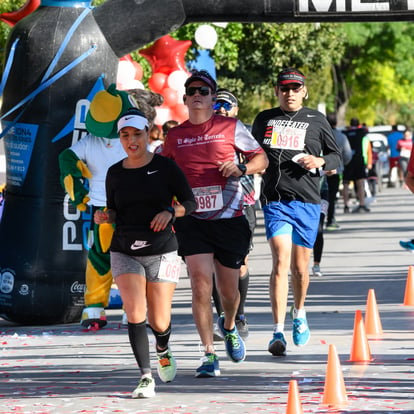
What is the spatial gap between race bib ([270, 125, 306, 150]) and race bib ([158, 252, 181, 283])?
203 centimetres

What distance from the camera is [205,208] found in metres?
8.98

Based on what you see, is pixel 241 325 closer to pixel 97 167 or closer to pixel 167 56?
pixel 97 167

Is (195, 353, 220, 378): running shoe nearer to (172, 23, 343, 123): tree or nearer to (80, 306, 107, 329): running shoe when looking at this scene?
(80, 306, 107, 329): running shoe

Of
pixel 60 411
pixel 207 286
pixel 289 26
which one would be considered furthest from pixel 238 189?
pixel 289 26

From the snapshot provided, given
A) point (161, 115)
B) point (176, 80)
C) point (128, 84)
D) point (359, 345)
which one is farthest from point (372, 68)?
point (359, 345)

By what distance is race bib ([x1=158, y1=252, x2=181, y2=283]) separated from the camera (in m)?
8.20

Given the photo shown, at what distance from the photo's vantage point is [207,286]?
884cm

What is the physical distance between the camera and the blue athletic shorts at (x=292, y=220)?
9.97m

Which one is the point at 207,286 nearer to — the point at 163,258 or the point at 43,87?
the point at 163,258

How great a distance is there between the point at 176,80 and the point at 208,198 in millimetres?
12101

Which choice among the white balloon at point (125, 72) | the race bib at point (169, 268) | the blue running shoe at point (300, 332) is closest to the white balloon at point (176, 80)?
the white balloon at point (125, 72)

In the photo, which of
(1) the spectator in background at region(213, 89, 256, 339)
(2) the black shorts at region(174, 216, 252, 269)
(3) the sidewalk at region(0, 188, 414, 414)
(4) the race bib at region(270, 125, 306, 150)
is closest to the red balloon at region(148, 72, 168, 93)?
(3) the sidewalk at region(0, 188, 414, 414)

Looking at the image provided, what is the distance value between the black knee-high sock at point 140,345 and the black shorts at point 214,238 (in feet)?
3.19

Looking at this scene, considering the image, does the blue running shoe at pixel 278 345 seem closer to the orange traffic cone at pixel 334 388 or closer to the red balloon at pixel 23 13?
the orange traffic cone at pixel 334 388
